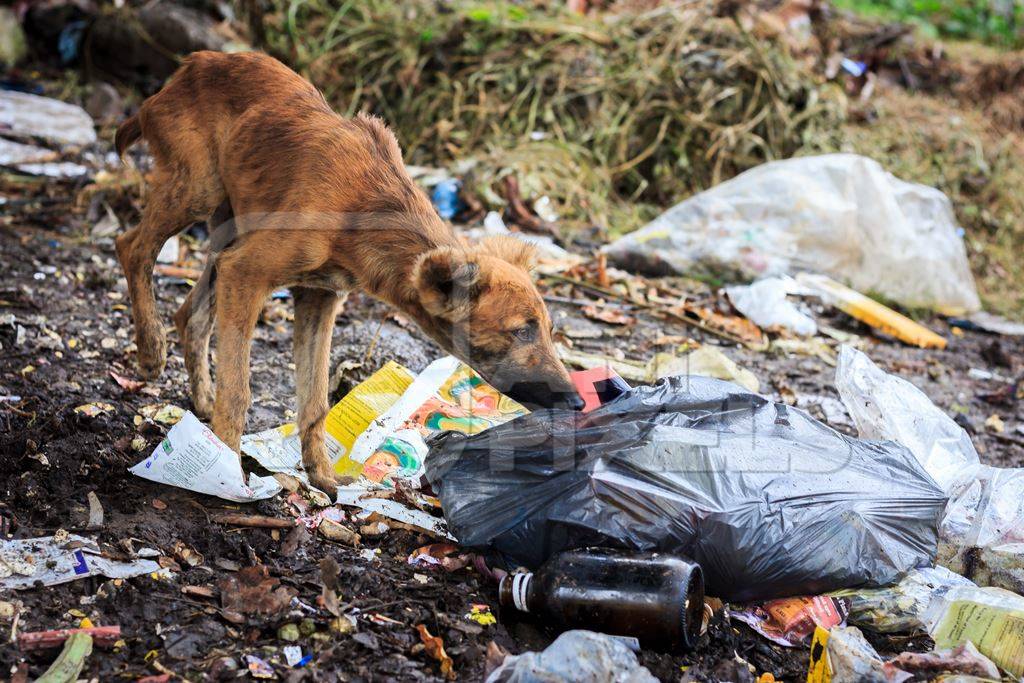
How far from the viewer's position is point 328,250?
377 centimetres

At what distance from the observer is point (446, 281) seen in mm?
3494

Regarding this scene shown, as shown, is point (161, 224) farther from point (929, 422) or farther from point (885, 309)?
point (885, 309)

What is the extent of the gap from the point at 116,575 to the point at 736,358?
406cm

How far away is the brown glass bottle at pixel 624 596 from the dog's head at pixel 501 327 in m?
0.80

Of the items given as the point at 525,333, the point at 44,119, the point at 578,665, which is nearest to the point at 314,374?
the point at 525,333

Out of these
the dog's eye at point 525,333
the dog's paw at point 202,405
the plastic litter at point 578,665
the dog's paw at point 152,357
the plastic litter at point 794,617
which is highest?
the dog's eye at point 525,333

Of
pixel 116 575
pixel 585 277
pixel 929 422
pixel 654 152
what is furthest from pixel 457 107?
pixel 116 575

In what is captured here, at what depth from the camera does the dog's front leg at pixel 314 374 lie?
3.92m

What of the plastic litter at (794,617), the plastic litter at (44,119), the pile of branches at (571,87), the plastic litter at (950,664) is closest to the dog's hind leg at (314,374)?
the plastic litter at (794,617)

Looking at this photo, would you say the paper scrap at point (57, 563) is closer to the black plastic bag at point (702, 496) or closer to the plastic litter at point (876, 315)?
the black plastic bag at point (702, 496)

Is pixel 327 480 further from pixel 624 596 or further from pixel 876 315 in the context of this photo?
pixel 876 315

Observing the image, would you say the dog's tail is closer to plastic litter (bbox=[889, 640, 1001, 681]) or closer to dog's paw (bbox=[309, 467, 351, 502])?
dog's paw (bbox=[309, 467, 351, 502])

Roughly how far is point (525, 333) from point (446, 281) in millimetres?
383

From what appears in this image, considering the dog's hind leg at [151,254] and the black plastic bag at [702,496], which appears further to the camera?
the dog's hind leg at [151,254]
